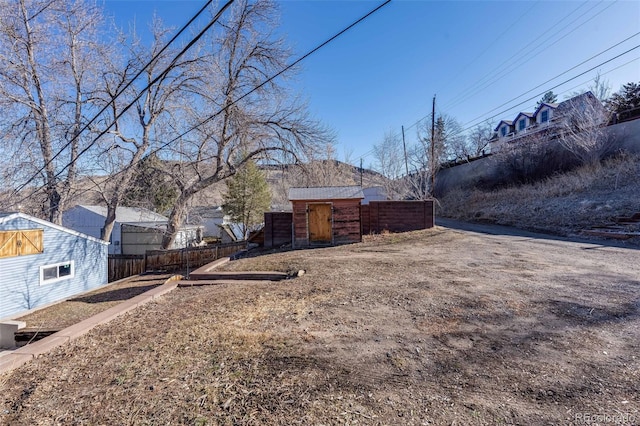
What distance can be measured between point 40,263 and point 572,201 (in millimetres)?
24228

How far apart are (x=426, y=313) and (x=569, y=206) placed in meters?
15.3

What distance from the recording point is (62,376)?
2891mm

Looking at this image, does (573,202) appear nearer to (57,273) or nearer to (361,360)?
(361,360)

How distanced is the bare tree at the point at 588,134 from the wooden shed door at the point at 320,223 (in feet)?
55.0

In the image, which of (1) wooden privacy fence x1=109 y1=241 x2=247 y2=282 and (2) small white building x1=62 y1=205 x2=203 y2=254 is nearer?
(1) wooden privacy fence x1=109 y1=241 x2=247 y2=282

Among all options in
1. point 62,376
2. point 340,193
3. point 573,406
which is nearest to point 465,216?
point 340,193

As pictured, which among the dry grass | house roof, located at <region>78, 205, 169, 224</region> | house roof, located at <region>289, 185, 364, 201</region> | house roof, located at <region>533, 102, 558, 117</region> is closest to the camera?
house roof, located at <region>289, 185, 364, 201</region>

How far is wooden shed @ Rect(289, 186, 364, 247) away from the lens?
12219 millimetres

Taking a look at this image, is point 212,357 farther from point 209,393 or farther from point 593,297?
point 593,297

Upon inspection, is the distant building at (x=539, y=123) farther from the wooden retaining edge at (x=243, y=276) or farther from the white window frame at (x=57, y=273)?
the white window frame at (x=57, y=273)

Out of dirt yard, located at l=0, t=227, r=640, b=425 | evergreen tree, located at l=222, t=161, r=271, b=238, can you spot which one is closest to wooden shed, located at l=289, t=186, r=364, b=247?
dirt yard, located at l=0, t=227, r=640, b=425

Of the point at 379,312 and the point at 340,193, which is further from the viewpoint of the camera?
the point at 340,193

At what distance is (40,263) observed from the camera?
1119 cm

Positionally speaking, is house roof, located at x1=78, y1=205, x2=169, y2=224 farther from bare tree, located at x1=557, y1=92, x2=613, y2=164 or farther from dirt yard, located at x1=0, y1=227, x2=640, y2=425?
bare tree, located at x1=557, y1=92, x2=613, y2=164
